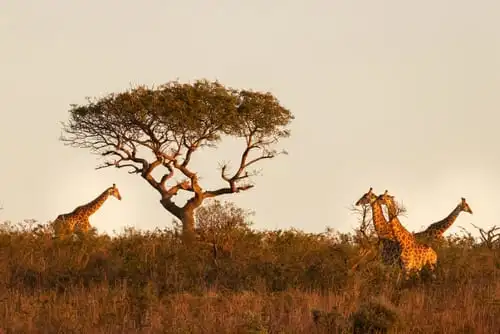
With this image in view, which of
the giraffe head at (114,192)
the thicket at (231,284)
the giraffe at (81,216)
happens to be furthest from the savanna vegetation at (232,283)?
the giraffe head at (114,192)

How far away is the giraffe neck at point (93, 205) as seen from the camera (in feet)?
99.7

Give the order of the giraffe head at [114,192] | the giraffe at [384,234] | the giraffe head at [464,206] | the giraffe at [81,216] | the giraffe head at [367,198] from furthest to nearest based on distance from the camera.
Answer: the giraffe head at [114,192] < the giraffe head at [464,206] < the giraffe at [81,216] < the giraffe head at [367,198] < the giraffe at [384,234]

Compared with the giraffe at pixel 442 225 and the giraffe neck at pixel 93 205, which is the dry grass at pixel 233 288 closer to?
the giraffe at pixel 442 225

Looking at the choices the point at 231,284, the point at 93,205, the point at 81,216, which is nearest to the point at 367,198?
the point at 231,284

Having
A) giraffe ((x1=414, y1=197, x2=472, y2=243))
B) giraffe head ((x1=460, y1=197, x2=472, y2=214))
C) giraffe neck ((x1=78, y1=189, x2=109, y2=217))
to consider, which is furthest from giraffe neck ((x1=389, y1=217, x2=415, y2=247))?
giraffe neck ((x1=78, y1=189, x2=109, y2=217))

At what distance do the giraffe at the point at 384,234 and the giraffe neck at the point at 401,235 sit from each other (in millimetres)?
83

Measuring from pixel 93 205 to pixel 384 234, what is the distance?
50.0 ft

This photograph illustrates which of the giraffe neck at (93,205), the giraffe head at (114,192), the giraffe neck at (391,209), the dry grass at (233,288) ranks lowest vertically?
the dry grass at (233,288)

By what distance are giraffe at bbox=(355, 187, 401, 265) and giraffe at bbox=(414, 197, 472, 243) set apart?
599 cm

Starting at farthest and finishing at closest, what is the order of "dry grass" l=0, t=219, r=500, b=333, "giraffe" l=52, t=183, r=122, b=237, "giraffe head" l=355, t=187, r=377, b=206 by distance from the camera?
"giraffe" l=52, t=183, r=122, b=237 < "giraffe head" l=355, t=187, r=377, b=206 < "dry grass" l=0, t=219, r=500, b=333

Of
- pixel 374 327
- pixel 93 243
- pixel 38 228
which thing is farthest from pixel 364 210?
pixel 38 228

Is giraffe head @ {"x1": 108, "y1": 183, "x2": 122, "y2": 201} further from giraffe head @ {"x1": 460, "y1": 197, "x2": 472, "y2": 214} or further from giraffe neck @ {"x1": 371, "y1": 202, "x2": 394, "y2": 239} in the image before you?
giraffe neck @ {"x1": 371, "y1": 202, "x2": 394, "y2": 239}

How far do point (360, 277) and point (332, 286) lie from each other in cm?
55

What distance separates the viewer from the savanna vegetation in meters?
12.2
